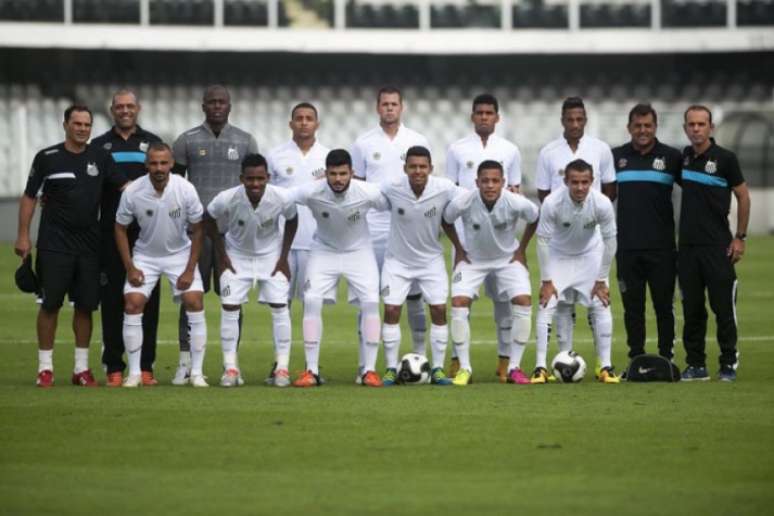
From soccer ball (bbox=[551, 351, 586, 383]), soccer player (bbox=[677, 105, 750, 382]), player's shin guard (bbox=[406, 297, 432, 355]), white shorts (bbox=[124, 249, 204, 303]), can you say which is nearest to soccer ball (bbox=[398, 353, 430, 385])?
player's shin guard (bbox=[406, 297, 432, 355])

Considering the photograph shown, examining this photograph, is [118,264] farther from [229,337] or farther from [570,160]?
[570,160]

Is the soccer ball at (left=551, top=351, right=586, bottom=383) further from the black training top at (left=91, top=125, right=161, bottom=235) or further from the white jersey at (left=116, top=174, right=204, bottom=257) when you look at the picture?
the black training top at (left=91, top=125, right=161, bottom=235)

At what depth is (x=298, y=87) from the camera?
143ft

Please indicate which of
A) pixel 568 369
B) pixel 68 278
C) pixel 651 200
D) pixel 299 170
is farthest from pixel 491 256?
pixel 68 278

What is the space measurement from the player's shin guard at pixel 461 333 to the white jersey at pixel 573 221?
85 cm

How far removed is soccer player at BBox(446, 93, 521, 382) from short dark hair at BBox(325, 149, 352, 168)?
1.34 m

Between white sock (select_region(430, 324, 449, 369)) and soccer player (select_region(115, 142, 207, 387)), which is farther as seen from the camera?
white sock (select_region(430, 324, 449, 369))

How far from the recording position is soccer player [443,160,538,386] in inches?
525

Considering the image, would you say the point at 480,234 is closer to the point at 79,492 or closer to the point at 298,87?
the point at 79,492

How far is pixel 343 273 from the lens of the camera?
44.1 ft

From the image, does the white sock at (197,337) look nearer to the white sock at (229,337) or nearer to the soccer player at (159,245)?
the soccer player at (159,245)

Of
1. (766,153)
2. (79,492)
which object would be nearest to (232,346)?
(79,492)

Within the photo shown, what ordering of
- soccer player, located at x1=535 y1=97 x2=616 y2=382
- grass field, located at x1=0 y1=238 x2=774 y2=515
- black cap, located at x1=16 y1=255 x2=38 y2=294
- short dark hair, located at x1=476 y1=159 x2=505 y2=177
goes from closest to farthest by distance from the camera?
grass field, located at x1=0 y1=238 x2=774 y2=515 < black cap, located at x1=16 y1=255 x2=38 y2=294 < short dark hair, located at x1=476 y1=159 x2=505 y2=177 < soccer player, located at x1=535 y1=97 x2=616 y2=382

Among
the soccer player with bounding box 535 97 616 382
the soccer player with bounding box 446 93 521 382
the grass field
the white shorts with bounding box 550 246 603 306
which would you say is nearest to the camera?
the grass field
